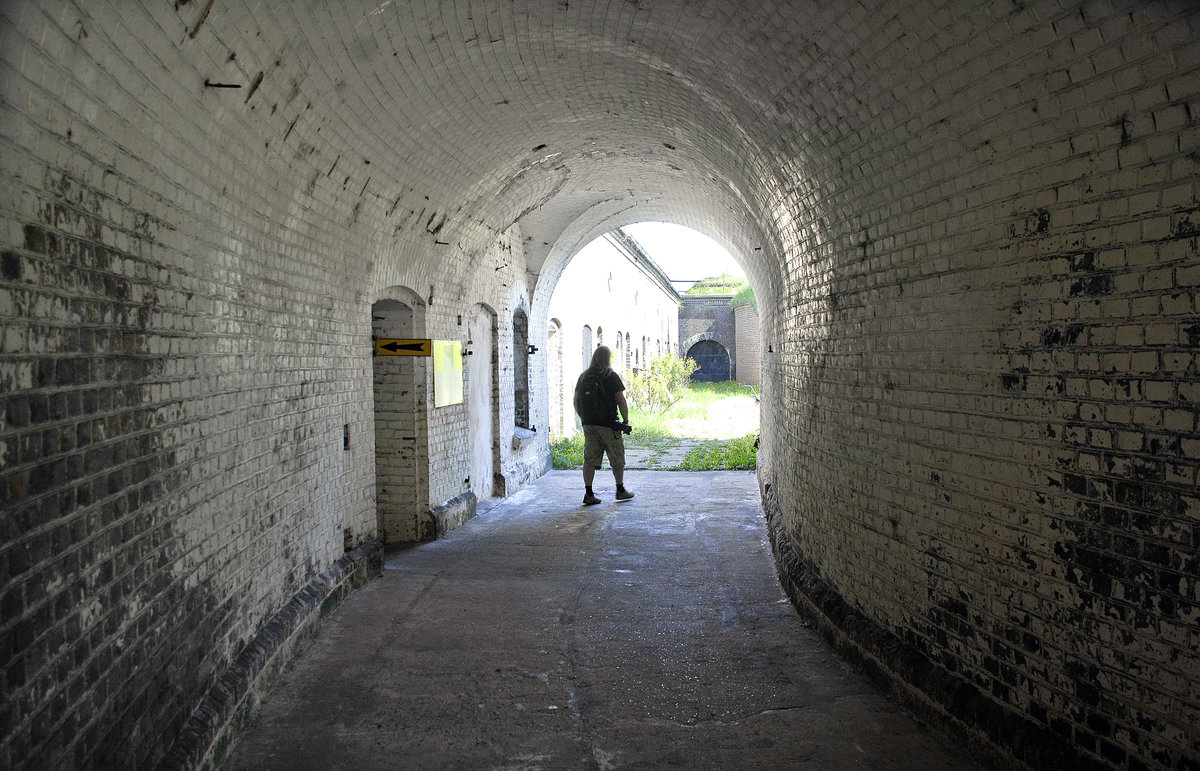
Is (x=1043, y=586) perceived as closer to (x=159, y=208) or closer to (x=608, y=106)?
(x=159, y=208)

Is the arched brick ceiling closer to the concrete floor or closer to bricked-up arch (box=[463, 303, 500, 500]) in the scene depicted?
bricked-up arch (box=[463, 303, 500, 500])

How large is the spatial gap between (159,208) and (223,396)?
3.48 ft

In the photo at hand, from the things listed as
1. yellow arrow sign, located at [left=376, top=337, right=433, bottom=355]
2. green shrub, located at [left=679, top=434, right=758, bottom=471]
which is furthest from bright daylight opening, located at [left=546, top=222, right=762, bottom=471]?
yellow arrow sign, located at [left=376, top=337, right=433, bottom=355]

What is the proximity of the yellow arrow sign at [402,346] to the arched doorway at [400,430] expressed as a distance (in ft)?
0.61

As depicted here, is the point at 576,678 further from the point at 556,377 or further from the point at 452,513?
the point at 556,377

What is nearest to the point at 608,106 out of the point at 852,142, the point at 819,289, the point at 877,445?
the point at 819,289

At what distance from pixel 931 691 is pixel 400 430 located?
221 inches

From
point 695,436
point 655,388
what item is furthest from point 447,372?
point 655,388

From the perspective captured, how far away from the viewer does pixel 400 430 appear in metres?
8.28

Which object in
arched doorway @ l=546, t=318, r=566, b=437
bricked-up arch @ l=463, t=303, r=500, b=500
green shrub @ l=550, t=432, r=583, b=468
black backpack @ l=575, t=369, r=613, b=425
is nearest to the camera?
bricked-up arch @ l=463, t=303, r=500, b=500

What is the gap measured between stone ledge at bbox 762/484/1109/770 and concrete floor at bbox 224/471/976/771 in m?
0.11

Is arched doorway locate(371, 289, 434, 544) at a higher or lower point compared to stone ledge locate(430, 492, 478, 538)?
higher

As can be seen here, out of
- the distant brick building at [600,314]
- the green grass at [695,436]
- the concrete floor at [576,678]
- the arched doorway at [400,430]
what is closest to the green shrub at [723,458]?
the green grass at [695,436]

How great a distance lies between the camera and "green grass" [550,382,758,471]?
13891 millimetres
